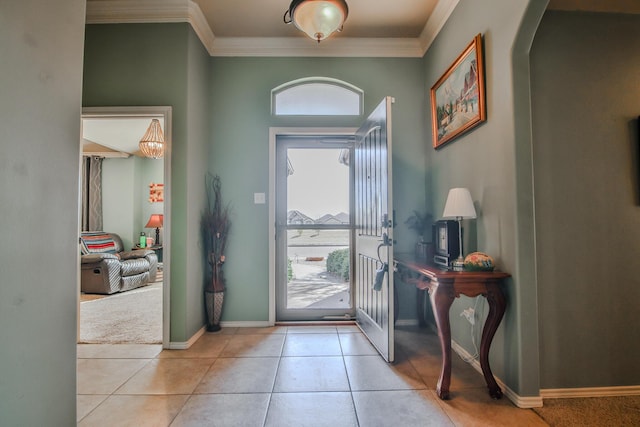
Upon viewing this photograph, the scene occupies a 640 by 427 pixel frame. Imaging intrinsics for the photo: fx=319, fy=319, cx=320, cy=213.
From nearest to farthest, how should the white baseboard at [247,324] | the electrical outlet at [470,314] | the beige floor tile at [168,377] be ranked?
1. the beige floor tile at [168,377]
2. the electrical outlet at [470,314]
3. the white baseboard at [247,324]

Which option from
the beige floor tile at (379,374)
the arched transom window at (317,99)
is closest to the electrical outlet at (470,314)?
the beige floor tile at (379,374)

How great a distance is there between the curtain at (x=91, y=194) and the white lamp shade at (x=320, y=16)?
21.0ft

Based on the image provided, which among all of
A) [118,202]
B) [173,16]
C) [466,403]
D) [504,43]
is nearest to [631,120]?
[504,43]

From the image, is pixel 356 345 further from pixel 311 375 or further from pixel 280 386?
pixel 280 386

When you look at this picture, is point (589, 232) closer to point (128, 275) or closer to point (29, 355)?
Result: point (29, 355)

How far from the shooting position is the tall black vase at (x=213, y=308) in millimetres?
3166

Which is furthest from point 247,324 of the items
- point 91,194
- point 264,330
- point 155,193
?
point 91,194

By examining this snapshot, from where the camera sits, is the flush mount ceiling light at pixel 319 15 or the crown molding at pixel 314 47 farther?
the crown molding at pixel 314 47

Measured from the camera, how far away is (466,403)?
1902 mm

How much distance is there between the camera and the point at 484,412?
1.81m

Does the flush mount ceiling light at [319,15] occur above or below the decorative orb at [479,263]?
above

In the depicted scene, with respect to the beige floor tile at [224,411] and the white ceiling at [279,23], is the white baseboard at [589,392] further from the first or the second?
the white ceiling at [279,23]

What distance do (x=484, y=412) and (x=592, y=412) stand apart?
0.60m

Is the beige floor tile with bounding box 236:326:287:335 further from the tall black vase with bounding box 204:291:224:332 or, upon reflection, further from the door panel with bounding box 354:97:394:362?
the door panel with bounding box 354:97:394:362
